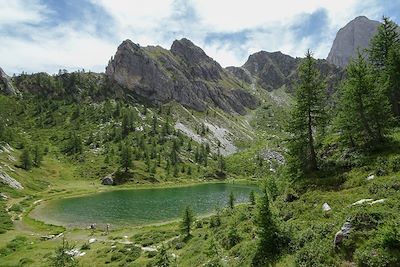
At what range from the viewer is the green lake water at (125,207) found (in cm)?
8094

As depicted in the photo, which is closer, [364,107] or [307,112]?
[364,107]

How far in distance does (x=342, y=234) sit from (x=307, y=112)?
25.5 metres

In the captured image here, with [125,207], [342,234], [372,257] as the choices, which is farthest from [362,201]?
[125,207]

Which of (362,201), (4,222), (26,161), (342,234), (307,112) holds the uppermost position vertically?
(26,161)

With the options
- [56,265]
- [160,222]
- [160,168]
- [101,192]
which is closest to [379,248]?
[56,265]

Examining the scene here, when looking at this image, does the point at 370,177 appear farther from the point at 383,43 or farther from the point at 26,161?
the point at 26,161

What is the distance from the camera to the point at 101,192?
132750 millimetres

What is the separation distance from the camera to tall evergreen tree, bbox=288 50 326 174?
1682 inches

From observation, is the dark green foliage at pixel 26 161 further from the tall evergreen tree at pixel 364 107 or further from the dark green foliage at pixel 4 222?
the tall evergreen tree at pixel 364 107

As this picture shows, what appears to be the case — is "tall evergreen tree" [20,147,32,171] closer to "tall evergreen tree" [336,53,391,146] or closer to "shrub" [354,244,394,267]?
"tall evergreen tree" [336,53,391,146]

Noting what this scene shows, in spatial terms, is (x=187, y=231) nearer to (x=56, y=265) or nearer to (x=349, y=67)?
(x=56, y=265)

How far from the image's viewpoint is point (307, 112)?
4350 centimetres

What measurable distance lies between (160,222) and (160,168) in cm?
10751

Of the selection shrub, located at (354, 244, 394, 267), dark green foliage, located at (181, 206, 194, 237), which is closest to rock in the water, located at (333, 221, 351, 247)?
shrub, located at (354, 244, 394, 267)
